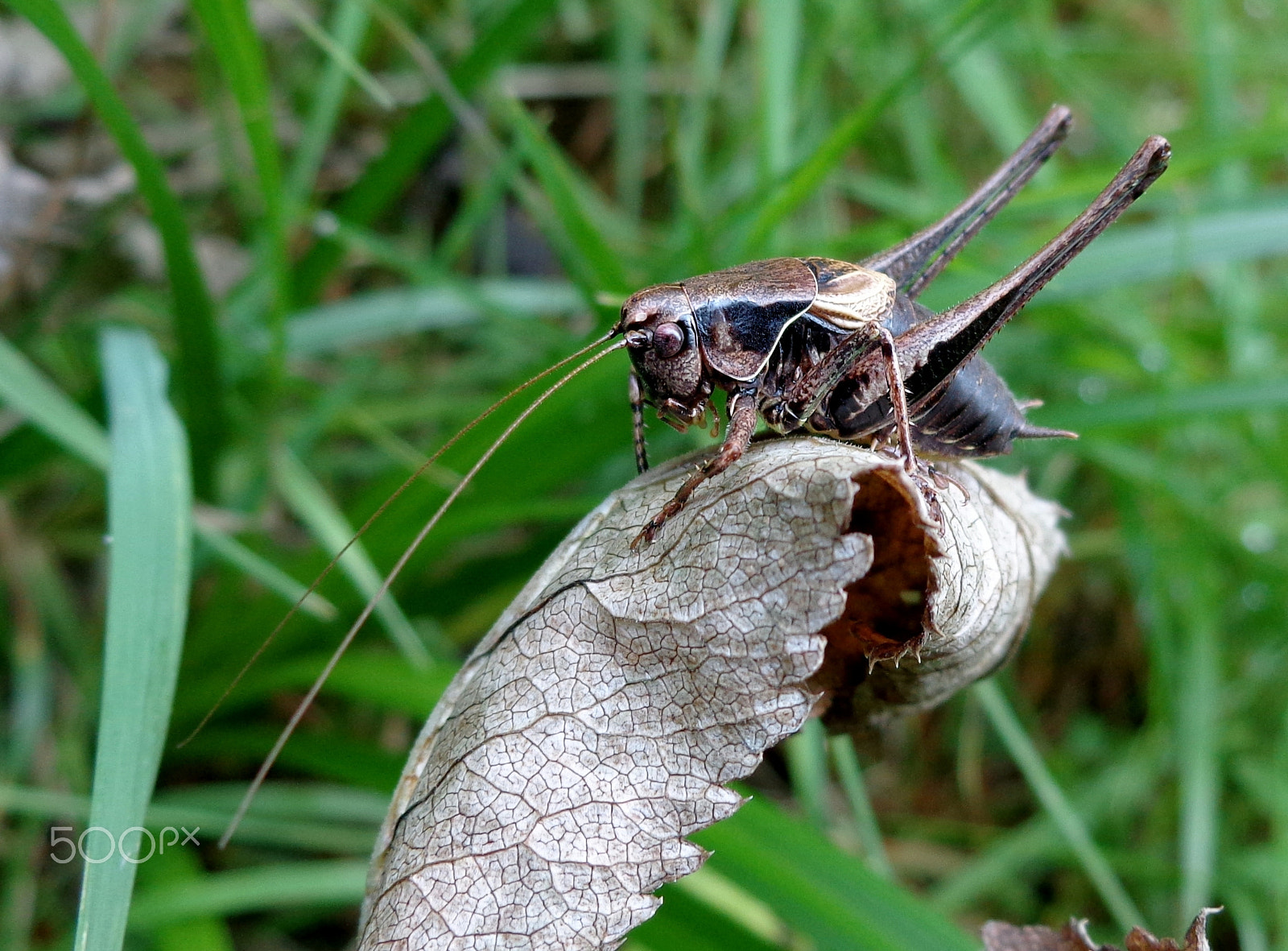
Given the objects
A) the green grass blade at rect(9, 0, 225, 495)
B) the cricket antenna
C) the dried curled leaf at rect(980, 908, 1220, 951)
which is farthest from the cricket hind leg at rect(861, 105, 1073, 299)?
the green grass blade at rect(9, 0, 225, 495)

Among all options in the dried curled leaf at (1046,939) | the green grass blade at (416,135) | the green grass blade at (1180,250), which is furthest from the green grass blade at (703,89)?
the dried curled leaf at (1046,939)

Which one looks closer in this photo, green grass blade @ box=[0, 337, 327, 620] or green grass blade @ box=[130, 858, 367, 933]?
green grass blade @ box=[0, 337, 327, 620]

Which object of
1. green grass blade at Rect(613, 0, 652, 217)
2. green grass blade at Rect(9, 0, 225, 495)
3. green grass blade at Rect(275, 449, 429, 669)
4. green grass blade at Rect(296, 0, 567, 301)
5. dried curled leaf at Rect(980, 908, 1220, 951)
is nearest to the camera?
dried curled leaf at Rect(980, 908, 1220, 951)

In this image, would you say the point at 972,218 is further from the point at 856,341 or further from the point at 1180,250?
the point at 1180,250

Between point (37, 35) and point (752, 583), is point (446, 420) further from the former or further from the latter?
point (752, 583)

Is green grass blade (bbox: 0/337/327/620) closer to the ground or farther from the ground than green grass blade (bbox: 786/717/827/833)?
farther from the ground

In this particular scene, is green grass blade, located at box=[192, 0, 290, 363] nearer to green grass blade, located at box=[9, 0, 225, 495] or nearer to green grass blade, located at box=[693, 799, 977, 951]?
green grass blade, located at box=[9, 0, 225, 495]

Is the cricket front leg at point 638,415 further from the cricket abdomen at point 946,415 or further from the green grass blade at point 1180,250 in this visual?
the green grass blade at point 1180,250
